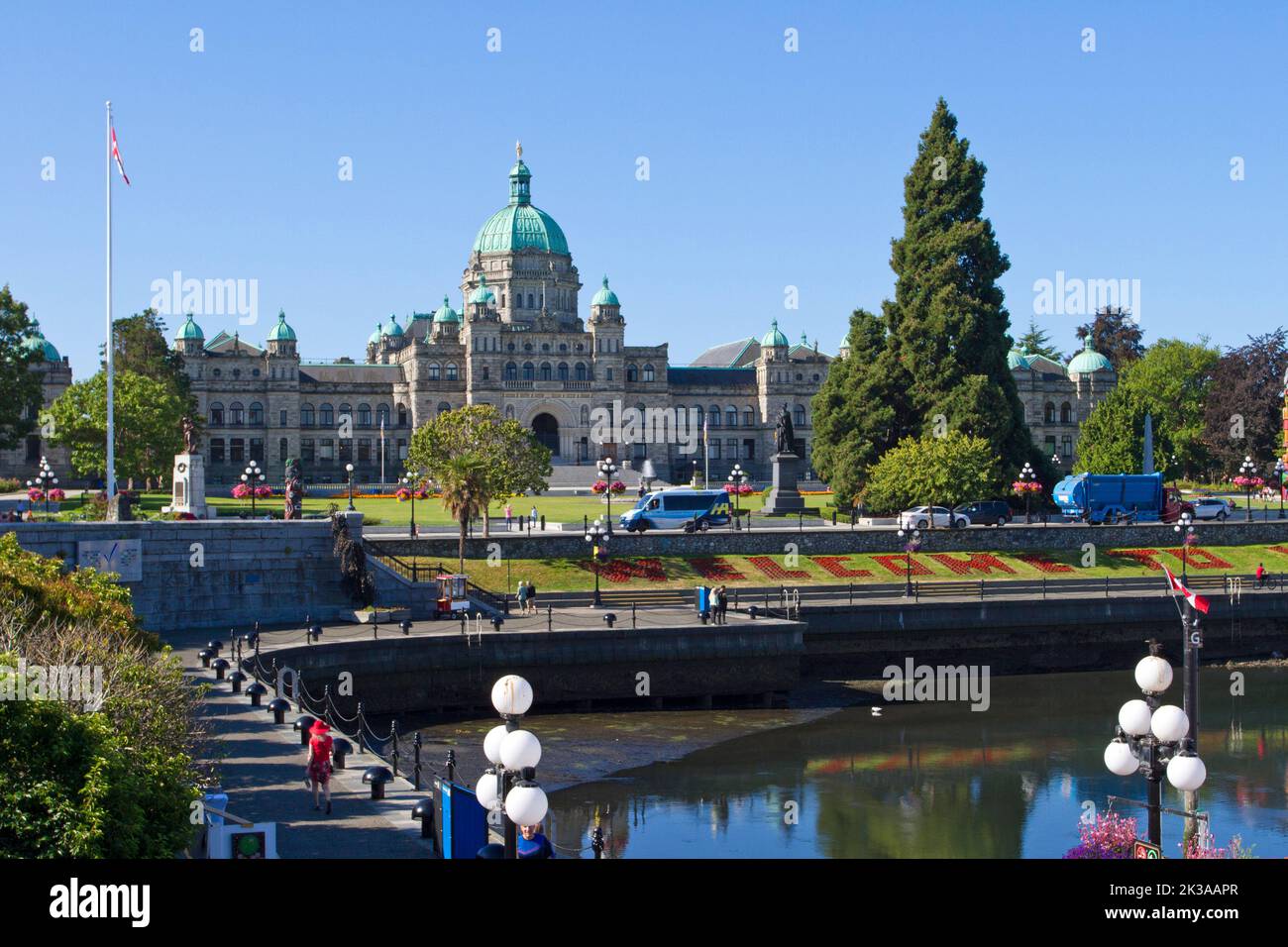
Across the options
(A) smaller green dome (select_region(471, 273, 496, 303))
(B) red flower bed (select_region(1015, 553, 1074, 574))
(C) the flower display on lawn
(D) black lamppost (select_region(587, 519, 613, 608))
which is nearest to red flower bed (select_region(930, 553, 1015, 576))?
(B) red flower bed (select_region(1015, 553, 1074, 574))

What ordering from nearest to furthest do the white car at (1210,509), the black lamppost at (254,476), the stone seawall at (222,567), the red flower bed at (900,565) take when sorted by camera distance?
1. the stone seawall at (222,567)
2. the red flower bed at (900,565)
3. the black lamppost at (254,476)
4. the white car at (1210,509)

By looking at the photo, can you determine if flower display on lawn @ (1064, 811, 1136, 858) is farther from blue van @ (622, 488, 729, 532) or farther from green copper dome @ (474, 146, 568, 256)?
green copper dome @ (474, 146, 568, 256)

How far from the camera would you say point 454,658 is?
39906 millimetres

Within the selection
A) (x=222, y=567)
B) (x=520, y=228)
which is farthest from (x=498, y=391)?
(x=222, y=567)

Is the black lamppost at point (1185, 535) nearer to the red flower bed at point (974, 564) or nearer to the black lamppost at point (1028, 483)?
the red flower bed at point (974, 564)

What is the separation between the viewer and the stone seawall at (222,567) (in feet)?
141

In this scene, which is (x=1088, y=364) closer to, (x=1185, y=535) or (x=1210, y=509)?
(x=1210, y=509)

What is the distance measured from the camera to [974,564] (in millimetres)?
60969

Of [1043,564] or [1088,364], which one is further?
[1088,364]

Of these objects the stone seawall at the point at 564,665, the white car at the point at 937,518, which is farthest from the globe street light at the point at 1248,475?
the stone seawall at the point at 564,665

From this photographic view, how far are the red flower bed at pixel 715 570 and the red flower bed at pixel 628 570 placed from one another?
1600 mm

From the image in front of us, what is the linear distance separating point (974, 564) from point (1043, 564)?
11.0 feet

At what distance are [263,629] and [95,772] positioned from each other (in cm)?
2892
